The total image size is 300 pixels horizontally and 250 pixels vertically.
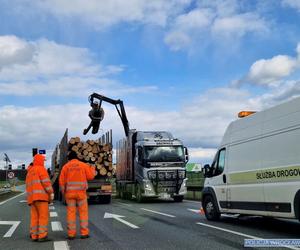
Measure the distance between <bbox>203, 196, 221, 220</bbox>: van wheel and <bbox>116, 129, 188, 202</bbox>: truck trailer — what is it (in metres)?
9.35

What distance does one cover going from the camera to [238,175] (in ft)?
38.6

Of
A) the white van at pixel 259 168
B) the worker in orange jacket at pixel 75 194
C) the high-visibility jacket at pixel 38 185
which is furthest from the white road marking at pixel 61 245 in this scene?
the white van at pixel 259 168

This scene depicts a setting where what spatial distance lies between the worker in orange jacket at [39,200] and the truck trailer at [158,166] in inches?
523

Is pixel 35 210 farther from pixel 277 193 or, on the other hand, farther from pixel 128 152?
pixel 128 152

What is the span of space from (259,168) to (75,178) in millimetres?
4149

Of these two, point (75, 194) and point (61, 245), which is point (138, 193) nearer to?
point (75, 194)

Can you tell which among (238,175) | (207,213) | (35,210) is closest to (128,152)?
(207,213)

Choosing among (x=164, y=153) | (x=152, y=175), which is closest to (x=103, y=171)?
(x=152, y=175)

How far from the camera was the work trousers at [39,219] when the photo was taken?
9578 mm

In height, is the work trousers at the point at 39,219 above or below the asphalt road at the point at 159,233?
above

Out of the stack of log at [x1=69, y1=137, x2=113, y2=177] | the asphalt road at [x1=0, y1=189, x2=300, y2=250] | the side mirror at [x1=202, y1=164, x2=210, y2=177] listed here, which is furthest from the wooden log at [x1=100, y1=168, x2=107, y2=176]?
the side mirror at [x1=202, y1=164, x2=210, y2=177]

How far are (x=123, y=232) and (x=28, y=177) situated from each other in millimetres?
2575

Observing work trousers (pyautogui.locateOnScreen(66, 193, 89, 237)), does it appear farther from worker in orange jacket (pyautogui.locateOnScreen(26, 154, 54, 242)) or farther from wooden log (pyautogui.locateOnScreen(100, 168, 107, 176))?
wooden log (pyautogui.locateOnScreen(100, 168, 107, 176))

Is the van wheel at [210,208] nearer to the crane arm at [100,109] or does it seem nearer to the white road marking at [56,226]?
the white road marking at [56,226]
